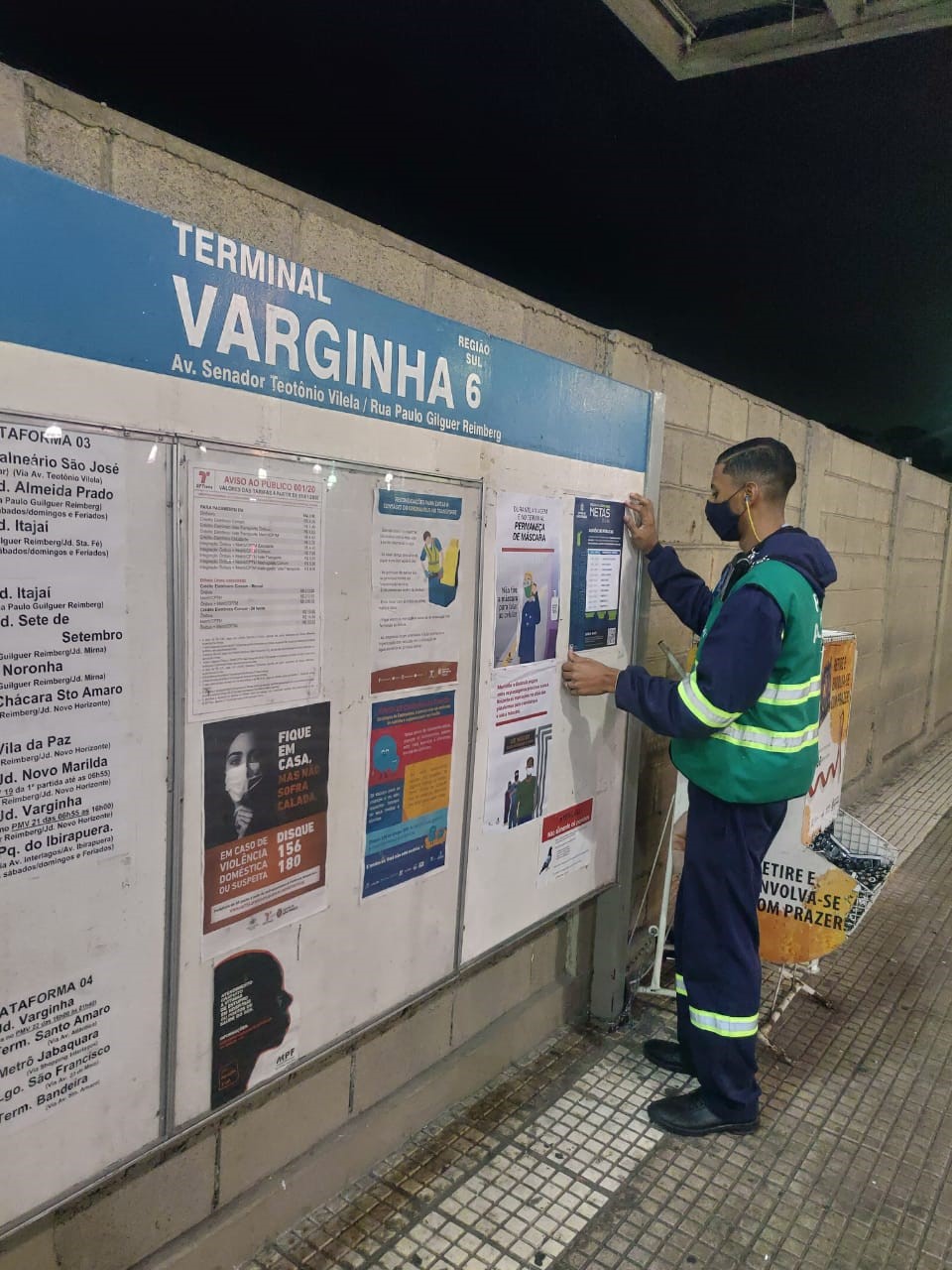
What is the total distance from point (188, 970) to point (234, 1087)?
31cm

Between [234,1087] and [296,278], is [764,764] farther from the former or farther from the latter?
[296,278]

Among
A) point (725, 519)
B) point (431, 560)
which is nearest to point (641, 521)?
point (725, 519)

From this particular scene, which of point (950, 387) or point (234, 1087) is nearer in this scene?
point (234, 1087)

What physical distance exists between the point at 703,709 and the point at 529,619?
0.55 m

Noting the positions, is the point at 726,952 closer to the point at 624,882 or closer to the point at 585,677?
the point at 624,882

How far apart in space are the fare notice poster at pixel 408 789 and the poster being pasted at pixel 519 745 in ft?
0.62

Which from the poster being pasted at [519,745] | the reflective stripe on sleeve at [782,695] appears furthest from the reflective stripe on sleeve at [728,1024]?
the reflective stripe on sleeve at [782,695]

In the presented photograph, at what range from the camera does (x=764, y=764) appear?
2.31 metres

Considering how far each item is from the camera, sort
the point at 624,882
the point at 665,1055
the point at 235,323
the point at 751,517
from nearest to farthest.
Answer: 1. the point at 235,323
2. the point at 751,517
3. the point at 665,1055
4. the point at 624,882

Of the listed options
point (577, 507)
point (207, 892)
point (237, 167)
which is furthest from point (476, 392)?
point (207, 892)

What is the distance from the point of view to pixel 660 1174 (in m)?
2.23

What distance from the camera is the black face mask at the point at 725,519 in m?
2.62

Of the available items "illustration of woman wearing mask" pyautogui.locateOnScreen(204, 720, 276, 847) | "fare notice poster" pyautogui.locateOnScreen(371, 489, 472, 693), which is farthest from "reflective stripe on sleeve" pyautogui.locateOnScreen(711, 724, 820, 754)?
"illustration of woman wearing mask" pyautogui.locateOnScreen(204, 720, 276, 847)

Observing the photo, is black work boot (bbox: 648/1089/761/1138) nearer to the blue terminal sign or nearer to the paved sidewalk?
the paved sidewalk
